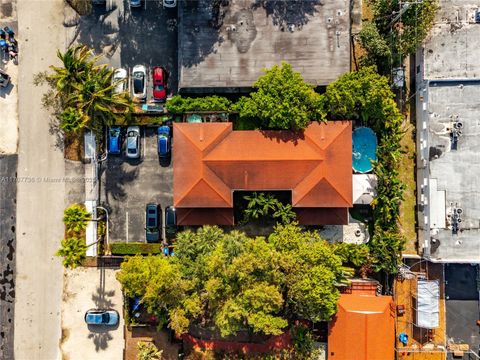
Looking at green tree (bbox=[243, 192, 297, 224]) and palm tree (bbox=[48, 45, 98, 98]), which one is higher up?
palm tree (bbox=[48, 45, 98, 98])

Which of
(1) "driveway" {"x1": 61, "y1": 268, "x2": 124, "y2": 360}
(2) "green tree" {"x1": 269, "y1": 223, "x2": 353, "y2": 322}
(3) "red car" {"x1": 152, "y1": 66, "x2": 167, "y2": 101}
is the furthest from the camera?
(1) "driveway" {"x1": 61, "y1": 268, "x2": 124, "y2": 360}

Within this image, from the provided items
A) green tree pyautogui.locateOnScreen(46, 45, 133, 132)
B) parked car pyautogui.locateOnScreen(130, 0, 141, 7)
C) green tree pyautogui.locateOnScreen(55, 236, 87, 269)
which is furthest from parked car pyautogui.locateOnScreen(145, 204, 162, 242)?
parked car pyautogui.locateOnScreen(130, 0, 141, 7)

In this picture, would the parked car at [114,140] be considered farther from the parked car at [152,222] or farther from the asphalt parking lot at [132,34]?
the parked car at [152,222]

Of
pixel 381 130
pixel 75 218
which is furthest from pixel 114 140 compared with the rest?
pixel 381 130

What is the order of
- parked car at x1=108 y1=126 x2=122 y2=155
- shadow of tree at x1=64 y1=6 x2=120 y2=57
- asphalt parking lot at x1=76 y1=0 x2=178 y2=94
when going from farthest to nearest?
shadow of tree at x1=64 y1=6 x2=120 y2=57, asphalt parking lot at x1=76 y1=0 x2=178 y2=94, parked car at x1=108 y1=126 x2=122 y2=155

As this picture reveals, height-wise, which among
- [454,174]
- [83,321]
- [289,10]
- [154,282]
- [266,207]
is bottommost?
[83,321]

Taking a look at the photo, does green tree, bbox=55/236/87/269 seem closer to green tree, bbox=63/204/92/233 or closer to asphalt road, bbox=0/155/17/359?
green tree, bbox=63/204/92/233

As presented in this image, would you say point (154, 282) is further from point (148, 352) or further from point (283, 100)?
point (283, 100)
